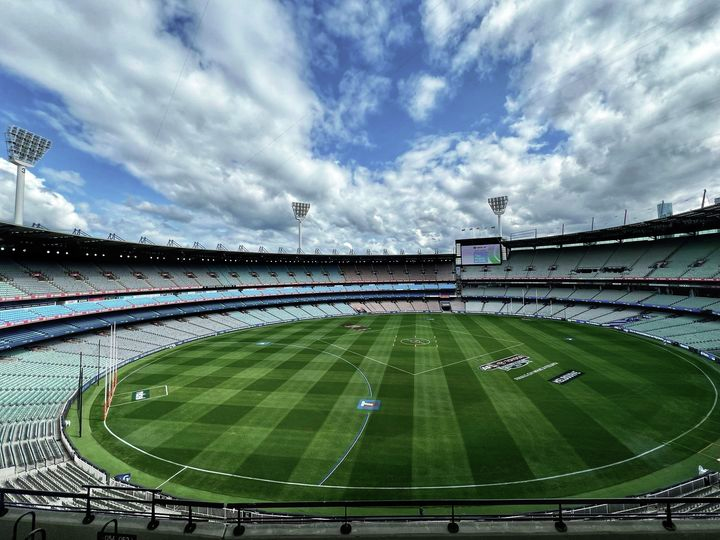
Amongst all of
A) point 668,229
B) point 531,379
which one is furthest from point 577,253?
point 531,379

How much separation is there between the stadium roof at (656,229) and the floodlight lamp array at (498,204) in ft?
38.7

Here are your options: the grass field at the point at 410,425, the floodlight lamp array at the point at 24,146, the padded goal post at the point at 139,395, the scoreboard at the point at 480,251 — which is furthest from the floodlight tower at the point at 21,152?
the scoreboard at the point at 480,251

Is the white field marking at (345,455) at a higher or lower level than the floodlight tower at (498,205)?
lower

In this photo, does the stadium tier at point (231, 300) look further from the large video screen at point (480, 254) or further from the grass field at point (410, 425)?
the large video screen at point (480, 254)

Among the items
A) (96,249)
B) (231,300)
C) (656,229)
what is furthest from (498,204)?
(96,249)

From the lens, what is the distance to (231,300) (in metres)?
66.3

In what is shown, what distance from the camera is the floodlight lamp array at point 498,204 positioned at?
8406 centimetres

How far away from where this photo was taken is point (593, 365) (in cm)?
3234

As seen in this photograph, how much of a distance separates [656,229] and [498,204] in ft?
111

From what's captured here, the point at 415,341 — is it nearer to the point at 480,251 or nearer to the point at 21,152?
the point at 480,251

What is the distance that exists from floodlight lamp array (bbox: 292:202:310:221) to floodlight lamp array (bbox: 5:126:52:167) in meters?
50.6

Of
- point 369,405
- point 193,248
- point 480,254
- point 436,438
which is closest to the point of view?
point 436,438

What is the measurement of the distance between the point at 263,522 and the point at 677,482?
66.1ft

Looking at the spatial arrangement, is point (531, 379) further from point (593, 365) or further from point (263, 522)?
point (263, 522)
